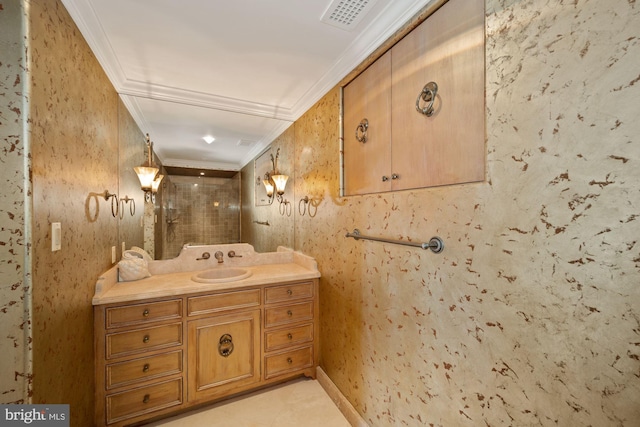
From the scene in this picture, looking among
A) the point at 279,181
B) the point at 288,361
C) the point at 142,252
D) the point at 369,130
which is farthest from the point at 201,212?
the point at 369,130

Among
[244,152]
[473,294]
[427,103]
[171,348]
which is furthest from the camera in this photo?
[244,152]

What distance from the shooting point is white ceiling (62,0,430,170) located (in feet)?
4.29

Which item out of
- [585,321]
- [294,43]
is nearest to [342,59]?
[294,43]

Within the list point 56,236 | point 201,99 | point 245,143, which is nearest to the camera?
point 56,236

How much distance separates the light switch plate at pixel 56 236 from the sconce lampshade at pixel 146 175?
0.94 m

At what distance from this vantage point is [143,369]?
1.62 meters

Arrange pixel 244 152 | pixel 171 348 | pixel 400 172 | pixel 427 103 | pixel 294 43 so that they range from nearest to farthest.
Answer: pixel 427 103, pixel 400 172, pixel 294 43, pixel 171 348, pixel 244 152

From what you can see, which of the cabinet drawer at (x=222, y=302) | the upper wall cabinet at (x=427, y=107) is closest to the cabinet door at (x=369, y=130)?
the upper wall cabinet at (x=427, y=107)

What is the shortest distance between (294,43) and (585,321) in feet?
5.94

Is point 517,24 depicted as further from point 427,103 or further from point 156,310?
Result: point 156,310

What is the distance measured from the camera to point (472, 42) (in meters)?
1.00

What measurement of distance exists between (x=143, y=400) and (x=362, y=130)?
2200 mm

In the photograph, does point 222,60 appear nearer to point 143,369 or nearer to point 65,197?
point 65,197

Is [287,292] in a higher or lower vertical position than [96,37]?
lower
